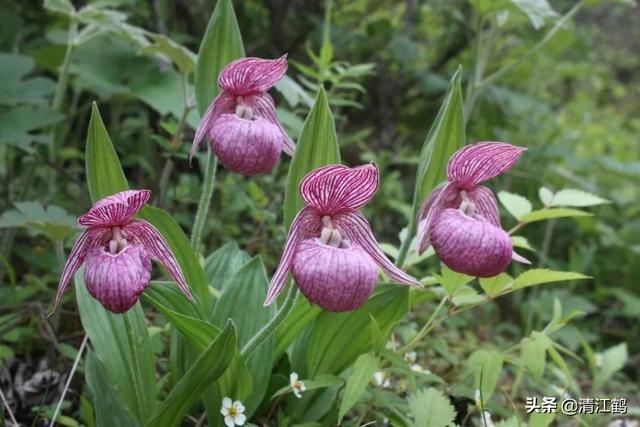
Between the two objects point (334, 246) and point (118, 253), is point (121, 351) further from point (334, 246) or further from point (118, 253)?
point (334, 246)

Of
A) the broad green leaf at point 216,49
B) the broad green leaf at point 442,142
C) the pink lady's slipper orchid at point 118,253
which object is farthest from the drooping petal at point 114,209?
the broad green leaf at point 442,142

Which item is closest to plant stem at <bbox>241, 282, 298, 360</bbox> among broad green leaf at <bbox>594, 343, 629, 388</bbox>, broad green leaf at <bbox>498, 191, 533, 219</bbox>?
broad green leaf at <bbox>498, 191, 533, 219</bbox>

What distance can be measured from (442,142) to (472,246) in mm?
258

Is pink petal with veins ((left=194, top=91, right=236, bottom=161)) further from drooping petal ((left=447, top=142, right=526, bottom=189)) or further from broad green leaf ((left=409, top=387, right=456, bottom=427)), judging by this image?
broad green leaf ((left=409, top=387, right=456, bottom=427))

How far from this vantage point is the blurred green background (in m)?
1.69

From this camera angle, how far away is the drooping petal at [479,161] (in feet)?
3.46

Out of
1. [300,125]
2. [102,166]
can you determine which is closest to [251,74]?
[102,166]

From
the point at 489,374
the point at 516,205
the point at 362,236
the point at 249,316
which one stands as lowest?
the point at 489,374

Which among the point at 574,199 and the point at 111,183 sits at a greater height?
the point at 111,183

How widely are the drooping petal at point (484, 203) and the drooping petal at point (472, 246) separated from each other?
0.27 ft

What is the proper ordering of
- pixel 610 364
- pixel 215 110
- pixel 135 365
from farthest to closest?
pixel 610 364 → pixel 215 110 → pixel 135 365

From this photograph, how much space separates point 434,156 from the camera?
1212 mm

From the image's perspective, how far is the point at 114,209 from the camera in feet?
3.09

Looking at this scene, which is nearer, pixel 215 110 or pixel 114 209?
pixel 114 209
